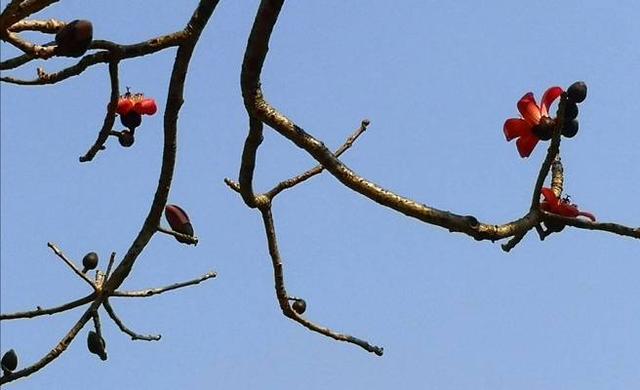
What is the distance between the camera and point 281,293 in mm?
3344

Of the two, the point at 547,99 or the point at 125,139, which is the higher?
the point at 547,99

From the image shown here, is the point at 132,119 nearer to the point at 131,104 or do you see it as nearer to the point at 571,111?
the point at 131,104

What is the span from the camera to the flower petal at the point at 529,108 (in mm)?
3029

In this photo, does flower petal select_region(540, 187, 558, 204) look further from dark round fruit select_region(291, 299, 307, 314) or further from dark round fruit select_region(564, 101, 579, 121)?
dark round fruit select_region(291, 299, 307, 314)

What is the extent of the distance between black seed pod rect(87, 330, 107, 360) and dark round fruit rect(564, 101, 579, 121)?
143cm

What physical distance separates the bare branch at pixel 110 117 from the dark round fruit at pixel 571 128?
3.74 ft

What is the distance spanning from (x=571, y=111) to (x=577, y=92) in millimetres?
57

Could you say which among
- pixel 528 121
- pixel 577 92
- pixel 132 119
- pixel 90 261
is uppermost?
pixel 132 119

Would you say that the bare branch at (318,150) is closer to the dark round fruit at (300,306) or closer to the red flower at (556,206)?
the red flower at (556,206)

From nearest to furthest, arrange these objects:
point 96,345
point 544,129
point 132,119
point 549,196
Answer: point 549,196
point 544,129
point 96,345
point 132,119

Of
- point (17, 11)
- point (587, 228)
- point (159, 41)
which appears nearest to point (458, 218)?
point (587, 228)

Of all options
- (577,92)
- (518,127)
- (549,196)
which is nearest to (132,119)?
(518,127)

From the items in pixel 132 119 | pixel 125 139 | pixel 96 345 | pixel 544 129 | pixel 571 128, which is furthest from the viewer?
pixel 132 119


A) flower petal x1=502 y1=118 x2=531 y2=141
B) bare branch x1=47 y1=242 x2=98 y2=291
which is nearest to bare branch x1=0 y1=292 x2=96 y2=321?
bare branch x1=47 y1=242 x2=98 y2=291
